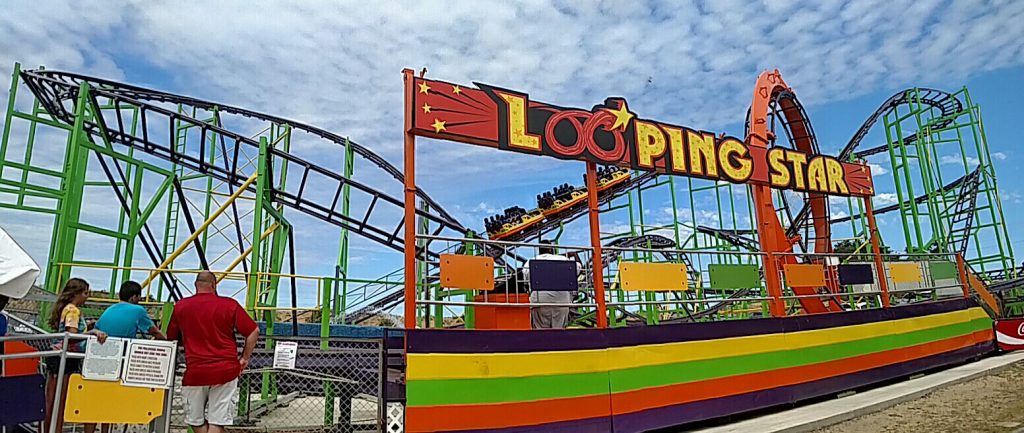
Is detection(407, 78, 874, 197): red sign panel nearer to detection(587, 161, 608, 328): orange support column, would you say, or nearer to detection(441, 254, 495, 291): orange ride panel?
detection(587, 161, 608, 328): orange support column

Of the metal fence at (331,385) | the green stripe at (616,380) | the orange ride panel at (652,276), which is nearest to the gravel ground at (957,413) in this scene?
the green stripe at (616,380)

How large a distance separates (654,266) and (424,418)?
10.4 ft

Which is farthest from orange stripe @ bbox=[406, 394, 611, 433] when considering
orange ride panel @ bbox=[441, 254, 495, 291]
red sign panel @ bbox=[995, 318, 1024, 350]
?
red sign panel @ bbox=[995, 318, 1024, 350]

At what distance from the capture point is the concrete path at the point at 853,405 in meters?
6.32

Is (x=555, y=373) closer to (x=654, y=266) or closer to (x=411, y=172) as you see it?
(x=654, y=266)

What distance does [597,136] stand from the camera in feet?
22.2

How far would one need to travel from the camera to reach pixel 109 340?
4.12m

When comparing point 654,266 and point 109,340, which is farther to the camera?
point 654,266

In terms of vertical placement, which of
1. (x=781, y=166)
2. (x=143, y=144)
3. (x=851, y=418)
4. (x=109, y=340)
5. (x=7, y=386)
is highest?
(x=143, y=144)

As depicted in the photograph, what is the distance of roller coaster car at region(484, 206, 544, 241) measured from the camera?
814 inches

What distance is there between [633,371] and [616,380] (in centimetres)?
26

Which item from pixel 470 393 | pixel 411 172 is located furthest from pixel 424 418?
pixel 411 172

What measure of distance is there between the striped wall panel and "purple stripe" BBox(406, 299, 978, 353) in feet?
0.04

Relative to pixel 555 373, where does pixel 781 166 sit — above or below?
above
